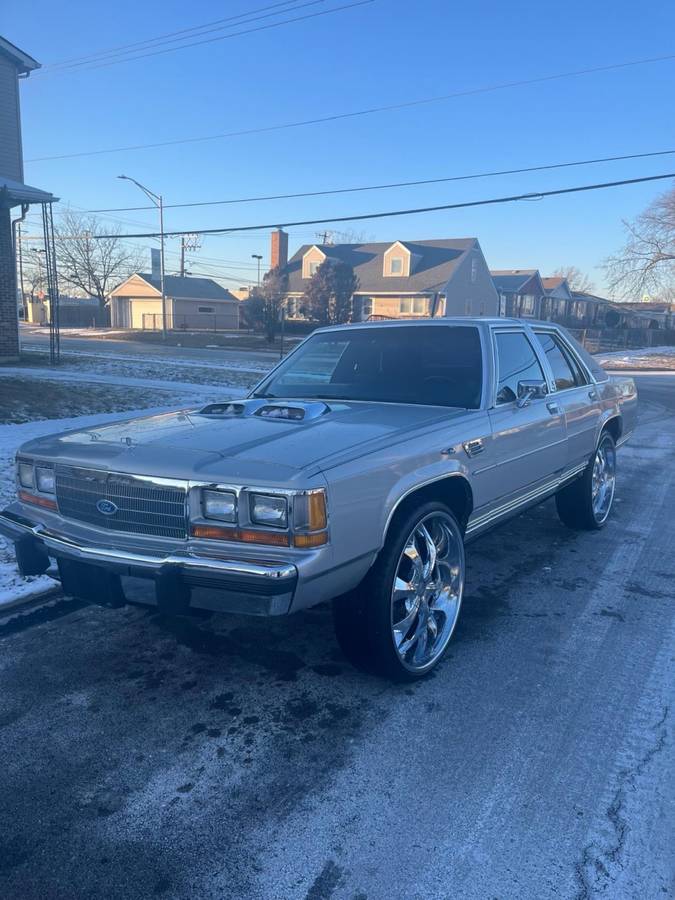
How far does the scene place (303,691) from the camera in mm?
3277

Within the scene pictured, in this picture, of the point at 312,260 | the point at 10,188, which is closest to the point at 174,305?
the point at 312,260

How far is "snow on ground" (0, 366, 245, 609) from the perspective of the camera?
445 centimetres

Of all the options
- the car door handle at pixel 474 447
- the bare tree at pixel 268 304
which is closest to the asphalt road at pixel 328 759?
the car door handle at pixel 474 447

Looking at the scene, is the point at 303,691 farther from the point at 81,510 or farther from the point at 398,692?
the point at 81,510

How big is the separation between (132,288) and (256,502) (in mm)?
60440

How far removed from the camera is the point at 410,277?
4512 centimetres

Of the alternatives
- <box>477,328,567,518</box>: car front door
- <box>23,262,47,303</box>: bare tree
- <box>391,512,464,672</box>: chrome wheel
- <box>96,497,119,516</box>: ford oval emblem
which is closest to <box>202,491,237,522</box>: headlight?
<box>96,497,119,516</box>: ford oval emblem

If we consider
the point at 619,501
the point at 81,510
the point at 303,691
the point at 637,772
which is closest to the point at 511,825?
the point at 637,772

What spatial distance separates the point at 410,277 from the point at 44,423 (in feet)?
127

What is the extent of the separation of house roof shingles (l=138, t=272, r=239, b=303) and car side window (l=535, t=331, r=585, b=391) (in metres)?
54.3

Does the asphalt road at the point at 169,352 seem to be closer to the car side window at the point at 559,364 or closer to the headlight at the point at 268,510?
the car side window at the point at 559,364

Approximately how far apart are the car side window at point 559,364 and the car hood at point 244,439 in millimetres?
1620

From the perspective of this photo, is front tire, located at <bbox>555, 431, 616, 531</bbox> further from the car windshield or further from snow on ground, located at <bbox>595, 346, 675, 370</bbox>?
snow on ground, located at <bbox>595, 346, 675, 370</bbox>

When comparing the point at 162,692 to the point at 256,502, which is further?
the point at 162,692
